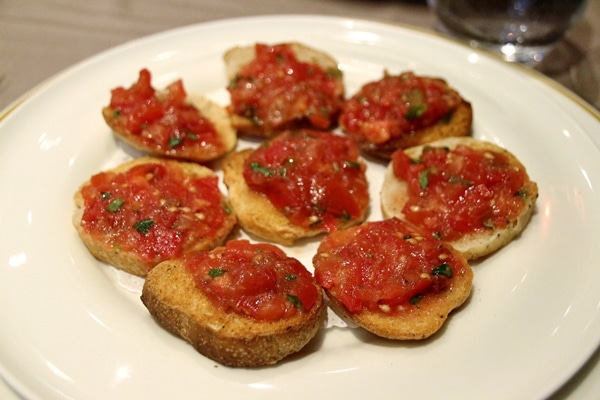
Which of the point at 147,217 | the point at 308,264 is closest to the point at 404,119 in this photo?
the point at 308,264

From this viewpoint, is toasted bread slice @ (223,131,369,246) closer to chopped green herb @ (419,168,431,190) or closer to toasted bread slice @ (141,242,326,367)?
chopped green herb @ (419,168,431,190)

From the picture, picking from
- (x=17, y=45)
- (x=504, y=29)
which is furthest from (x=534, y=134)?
(x=17, y=45)

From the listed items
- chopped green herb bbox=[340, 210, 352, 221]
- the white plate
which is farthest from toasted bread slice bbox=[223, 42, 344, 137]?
chopped green herb bbox=[340, 210, 352, 221]

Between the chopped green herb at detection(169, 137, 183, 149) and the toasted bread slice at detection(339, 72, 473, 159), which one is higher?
the toasted bread slice at detection(339, 72, 473, 159)

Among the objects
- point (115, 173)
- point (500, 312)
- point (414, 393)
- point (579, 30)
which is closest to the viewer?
point (414, 393)

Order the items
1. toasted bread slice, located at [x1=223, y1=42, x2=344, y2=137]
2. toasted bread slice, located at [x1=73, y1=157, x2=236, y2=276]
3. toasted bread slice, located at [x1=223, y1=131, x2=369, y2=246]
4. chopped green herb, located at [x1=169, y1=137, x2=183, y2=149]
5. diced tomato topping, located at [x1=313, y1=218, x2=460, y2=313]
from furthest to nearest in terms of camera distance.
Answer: toasted bread slice, located at [x1=223, y1=42, x2=344, y2=137]
chopped green herb, located at [x1=169, y1=137, x2=183, y2=149]
toasted bread slice, located at [x1=223, y1=131, x2=369, y2=246]
toasted bread slice, located at [x1=73, y1=157, x2=236, y2=276]
diced tomato topping, located at [x1=313, y1=218, x2=460, y2=313]

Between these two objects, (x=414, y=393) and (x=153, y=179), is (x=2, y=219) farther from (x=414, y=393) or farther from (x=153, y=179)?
(x=414, y=393)

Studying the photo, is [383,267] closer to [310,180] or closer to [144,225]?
[310,180]
